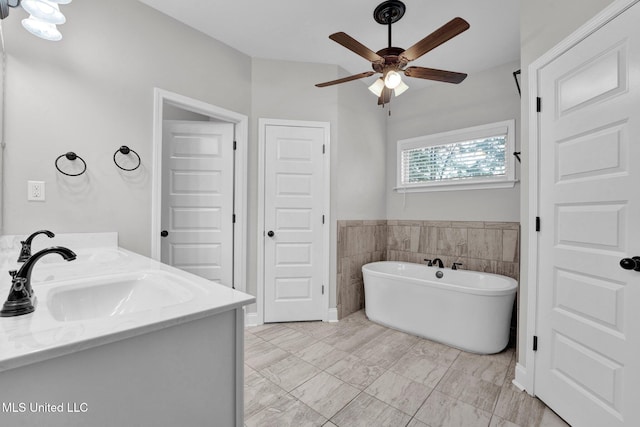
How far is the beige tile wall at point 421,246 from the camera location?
2908 mm

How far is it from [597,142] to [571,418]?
1450mm

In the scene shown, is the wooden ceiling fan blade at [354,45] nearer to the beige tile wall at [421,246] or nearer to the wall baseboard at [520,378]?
the beige tile wall at [421,246]

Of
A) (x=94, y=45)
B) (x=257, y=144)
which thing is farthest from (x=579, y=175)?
(x=94, y=45)

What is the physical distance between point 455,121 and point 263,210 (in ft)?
8.00

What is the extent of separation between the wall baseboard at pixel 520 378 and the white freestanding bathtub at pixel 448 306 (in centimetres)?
42

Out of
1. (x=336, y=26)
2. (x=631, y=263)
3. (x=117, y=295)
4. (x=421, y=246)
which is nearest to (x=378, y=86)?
(x=336, y=26)

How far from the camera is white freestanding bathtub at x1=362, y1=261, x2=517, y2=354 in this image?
90.5 inches

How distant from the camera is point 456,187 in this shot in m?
3.25

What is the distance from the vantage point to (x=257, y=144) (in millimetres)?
2918

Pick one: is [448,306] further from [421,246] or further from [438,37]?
[438,37]

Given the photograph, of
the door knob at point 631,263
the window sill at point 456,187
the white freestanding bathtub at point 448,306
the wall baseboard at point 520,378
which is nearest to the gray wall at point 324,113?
the white freestanding bathtub at point 448,306

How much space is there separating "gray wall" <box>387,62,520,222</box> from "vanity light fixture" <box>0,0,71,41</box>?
3.32m

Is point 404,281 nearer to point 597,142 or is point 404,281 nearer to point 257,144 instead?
point 597,142

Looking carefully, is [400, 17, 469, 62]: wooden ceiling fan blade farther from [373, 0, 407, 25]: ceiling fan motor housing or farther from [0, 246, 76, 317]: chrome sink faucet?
[0, 246, 76, 317]: chrome sink faucet
